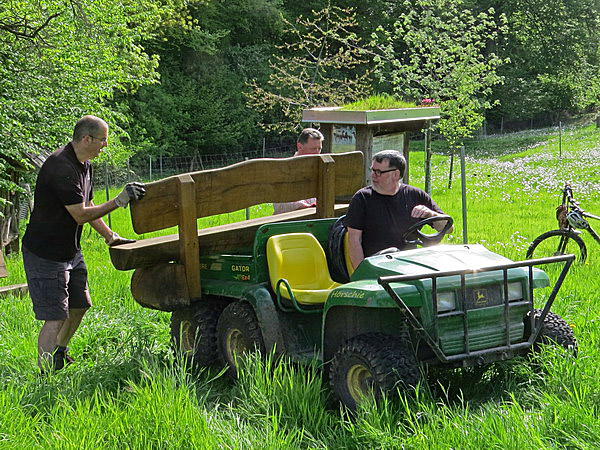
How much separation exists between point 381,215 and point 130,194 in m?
1.77

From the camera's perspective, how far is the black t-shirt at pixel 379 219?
591 centimetres

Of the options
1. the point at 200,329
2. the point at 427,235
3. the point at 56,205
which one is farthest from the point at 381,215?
the point at 56,205

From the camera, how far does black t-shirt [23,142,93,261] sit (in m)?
5.90

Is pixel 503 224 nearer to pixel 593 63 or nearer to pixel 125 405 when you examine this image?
pixel 125 405

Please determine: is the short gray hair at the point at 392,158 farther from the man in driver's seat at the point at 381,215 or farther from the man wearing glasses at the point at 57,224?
the man wearing glasses at the point at 57,224

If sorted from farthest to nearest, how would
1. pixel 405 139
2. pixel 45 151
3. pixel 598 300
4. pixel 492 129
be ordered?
pixel 492 129, pixel 45 151, pixel 405 139, pixel 598 300

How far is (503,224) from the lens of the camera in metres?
15.3

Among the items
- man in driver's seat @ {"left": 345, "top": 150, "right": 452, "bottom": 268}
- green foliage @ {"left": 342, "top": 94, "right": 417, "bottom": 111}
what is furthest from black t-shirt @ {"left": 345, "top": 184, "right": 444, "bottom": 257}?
green foliage @ {"left": 342, "top": 94, "right": 417, "bottom": 111}

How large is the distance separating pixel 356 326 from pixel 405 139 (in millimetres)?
5560

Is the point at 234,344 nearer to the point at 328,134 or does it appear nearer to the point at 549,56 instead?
the point at 328,134

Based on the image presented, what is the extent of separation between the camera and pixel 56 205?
5980 mm

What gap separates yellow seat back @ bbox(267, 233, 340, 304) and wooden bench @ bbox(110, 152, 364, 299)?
61 centimetres

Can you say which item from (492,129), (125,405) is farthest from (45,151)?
(492,129)

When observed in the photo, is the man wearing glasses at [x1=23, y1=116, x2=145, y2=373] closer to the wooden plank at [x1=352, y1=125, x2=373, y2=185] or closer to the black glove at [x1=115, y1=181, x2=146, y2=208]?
the black glove at [x1=115, y1=181, x2=146, y2=208]
